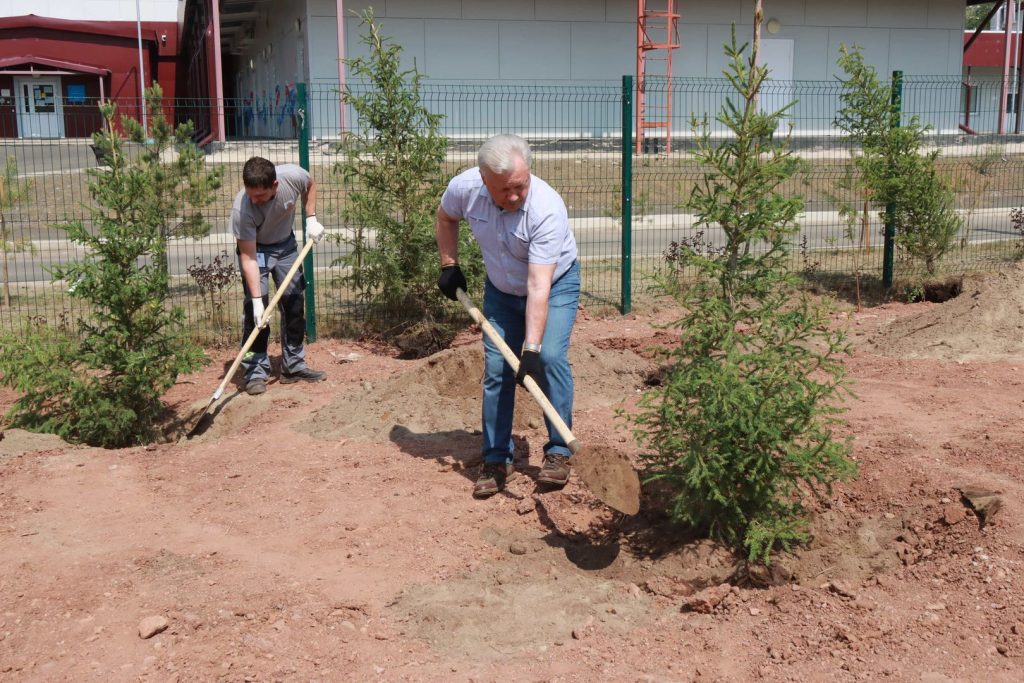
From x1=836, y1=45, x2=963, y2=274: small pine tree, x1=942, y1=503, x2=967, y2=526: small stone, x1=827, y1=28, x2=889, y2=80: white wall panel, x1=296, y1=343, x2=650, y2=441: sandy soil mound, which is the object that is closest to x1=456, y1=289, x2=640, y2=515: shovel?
x1=942, y1=503, x2=967, y2=526: small stone

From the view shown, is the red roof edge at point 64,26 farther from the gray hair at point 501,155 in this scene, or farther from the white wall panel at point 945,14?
the gray hair at point 501,155

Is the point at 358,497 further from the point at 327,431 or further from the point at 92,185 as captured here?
the point at 92,185

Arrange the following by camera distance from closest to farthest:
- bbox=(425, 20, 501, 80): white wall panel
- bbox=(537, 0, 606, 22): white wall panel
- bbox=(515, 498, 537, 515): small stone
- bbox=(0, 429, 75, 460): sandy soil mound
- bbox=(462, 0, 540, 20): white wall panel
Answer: bbox=(515, 498, 537, 515): small stone < bbox=(0, 429, 75, 460): sandy soil mound < bbox=(425, 20, 501, 80): white wall panel < bbox=(462, 0, 540, 20): white wall panel < bbox=(537, 0, 606, 22): white wall panel

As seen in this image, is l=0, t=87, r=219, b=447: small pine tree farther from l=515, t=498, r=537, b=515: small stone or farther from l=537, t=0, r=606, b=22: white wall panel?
l=537, t=0, r=606, b=22: white wall panel

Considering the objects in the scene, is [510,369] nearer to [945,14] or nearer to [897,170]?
[897,170]

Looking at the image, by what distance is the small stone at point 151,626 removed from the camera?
3756 mm

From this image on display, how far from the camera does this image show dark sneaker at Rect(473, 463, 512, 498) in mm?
5055

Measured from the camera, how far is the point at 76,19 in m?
39.1

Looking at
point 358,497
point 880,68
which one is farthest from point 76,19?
point 358,497

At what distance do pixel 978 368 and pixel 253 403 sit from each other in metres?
5.24

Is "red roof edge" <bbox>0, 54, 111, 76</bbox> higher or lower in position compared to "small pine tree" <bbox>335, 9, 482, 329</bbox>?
higher

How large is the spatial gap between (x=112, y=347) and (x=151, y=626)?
3191mm

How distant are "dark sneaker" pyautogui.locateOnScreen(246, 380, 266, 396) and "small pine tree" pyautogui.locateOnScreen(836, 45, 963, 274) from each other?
5893 mm

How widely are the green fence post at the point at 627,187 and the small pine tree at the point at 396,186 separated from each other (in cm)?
167
